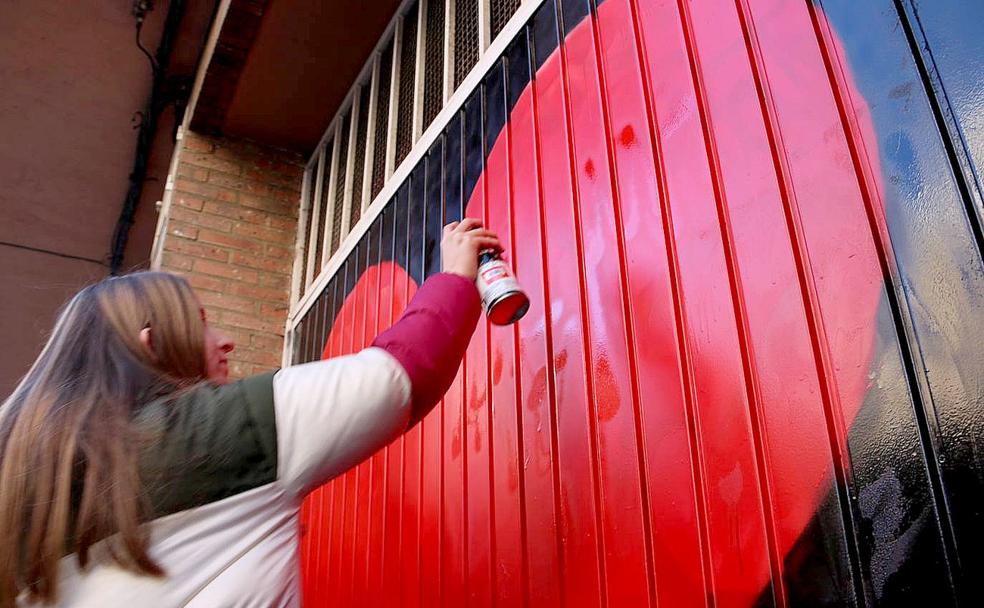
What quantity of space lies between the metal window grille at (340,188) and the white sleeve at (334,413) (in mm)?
2830

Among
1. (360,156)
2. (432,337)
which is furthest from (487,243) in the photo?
(360,156)

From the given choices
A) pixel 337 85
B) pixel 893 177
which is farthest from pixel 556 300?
pixel 337 85

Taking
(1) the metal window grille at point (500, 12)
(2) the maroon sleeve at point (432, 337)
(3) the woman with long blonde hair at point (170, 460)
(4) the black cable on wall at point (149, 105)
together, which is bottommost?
(3) the woman with long blonde hair at point (170, 460)

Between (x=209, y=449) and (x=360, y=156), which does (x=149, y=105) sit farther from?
(x=209, y=449)

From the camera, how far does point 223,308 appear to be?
4.09m

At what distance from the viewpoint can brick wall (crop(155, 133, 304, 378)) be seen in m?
4.07

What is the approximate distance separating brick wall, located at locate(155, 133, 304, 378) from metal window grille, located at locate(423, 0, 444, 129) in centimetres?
169

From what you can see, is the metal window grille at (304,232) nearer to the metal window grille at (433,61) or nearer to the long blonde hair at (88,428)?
the metal window grille at (433,61)

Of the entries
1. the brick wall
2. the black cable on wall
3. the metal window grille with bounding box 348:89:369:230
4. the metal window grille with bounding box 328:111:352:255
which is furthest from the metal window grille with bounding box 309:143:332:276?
the black cable on wall

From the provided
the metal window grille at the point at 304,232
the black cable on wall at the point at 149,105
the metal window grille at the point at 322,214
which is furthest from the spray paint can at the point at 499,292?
the black cable on wall at the point at 149,105

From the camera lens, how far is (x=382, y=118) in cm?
353

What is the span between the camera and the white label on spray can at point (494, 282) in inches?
54.2

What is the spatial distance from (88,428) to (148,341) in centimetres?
17

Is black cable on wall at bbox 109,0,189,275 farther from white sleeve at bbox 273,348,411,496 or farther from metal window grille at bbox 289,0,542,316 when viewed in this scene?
white sleeve at bbox 273,348,411,496
